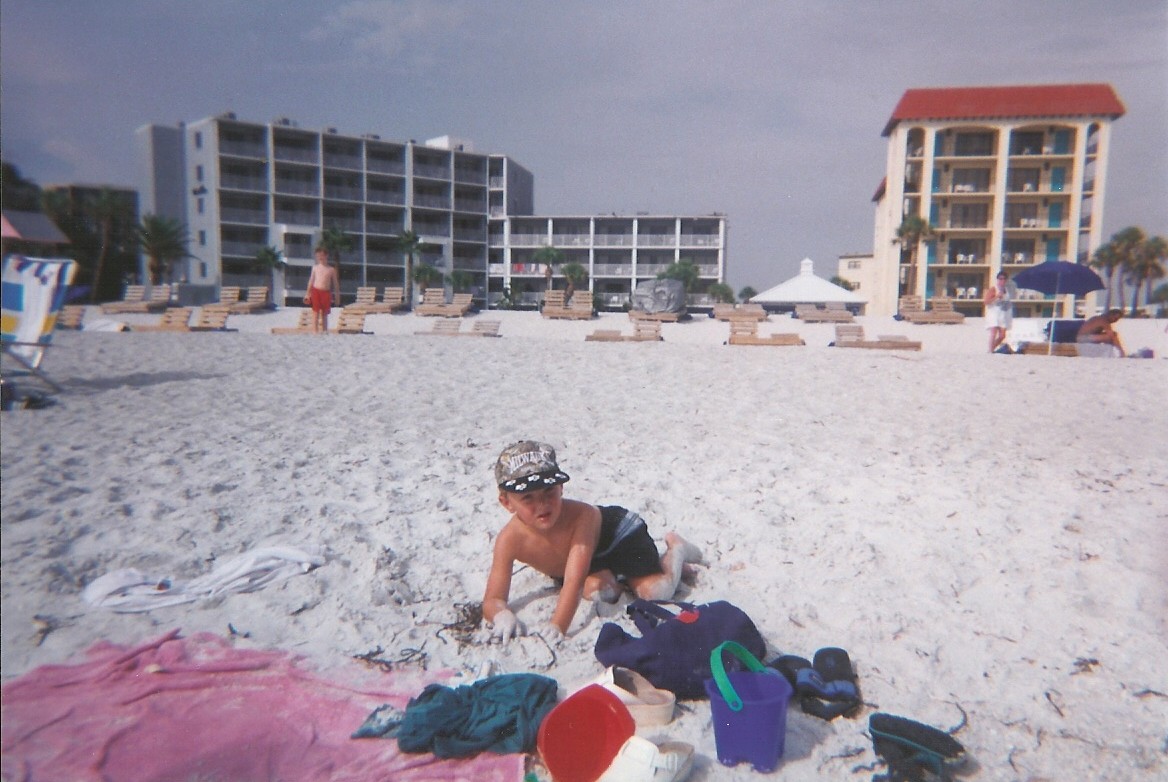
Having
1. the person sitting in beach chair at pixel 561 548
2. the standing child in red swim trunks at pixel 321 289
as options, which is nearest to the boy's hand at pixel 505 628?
the person sitting in beach chair at pixel 561 548

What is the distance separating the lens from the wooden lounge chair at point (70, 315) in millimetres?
2379

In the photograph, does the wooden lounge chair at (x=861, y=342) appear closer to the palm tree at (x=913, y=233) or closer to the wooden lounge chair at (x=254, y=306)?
the wooden lounge chair at (x=254, y=306)

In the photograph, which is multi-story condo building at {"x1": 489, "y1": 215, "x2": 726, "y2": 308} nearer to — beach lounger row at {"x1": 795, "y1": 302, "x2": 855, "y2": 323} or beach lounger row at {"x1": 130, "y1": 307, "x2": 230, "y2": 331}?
beach lounger row at {"x1": 795, "y1": 302, "x2": 855, "y2": 323}

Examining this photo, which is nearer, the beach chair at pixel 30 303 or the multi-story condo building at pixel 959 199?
the beach chair at pixel 30 303

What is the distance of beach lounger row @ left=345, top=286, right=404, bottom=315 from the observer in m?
14.8

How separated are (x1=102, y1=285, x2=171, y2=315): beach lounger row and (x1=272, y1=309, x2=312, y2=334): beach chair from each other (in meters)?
9.22

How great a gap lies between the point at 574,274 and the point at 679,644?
4550cm

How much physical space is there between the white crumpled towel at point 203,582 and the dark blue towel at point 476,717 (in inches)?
40.9

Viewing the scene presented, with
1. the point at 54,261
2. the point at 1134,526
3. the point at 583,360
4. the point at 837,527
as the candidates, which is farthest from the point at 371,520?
the point at 583,360

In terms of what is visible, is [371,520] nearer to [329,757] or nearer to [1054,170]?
[329,757]

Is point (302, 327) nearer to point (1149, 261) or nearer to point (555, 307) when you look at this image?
point (555, 307)

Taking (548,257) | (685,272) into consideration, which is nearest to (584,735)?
(685,272)

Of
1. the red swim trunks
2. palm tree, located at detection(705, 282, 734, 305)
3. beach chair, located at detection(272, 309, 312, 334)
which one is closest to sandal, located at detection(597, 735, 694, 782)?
the red swim trunks

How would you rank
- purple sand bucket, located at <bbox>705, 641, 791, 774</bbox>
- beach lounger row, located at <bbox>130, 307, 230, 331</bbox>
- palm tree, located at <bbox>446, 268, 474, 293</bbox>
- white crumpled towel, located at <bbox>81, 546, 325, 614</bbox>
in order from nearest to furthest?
purple sand bucket, located at <bbox>705, 641, 791, 774</bbox>
white crumpled towel, located at <bbox>81, 546, 325, 614</bbox>
beach lounger row, located at <bbox>130, 307, 230, 331</bbox>
palm tree, located at <bbox>446, 268, 474, 293</bbox>
